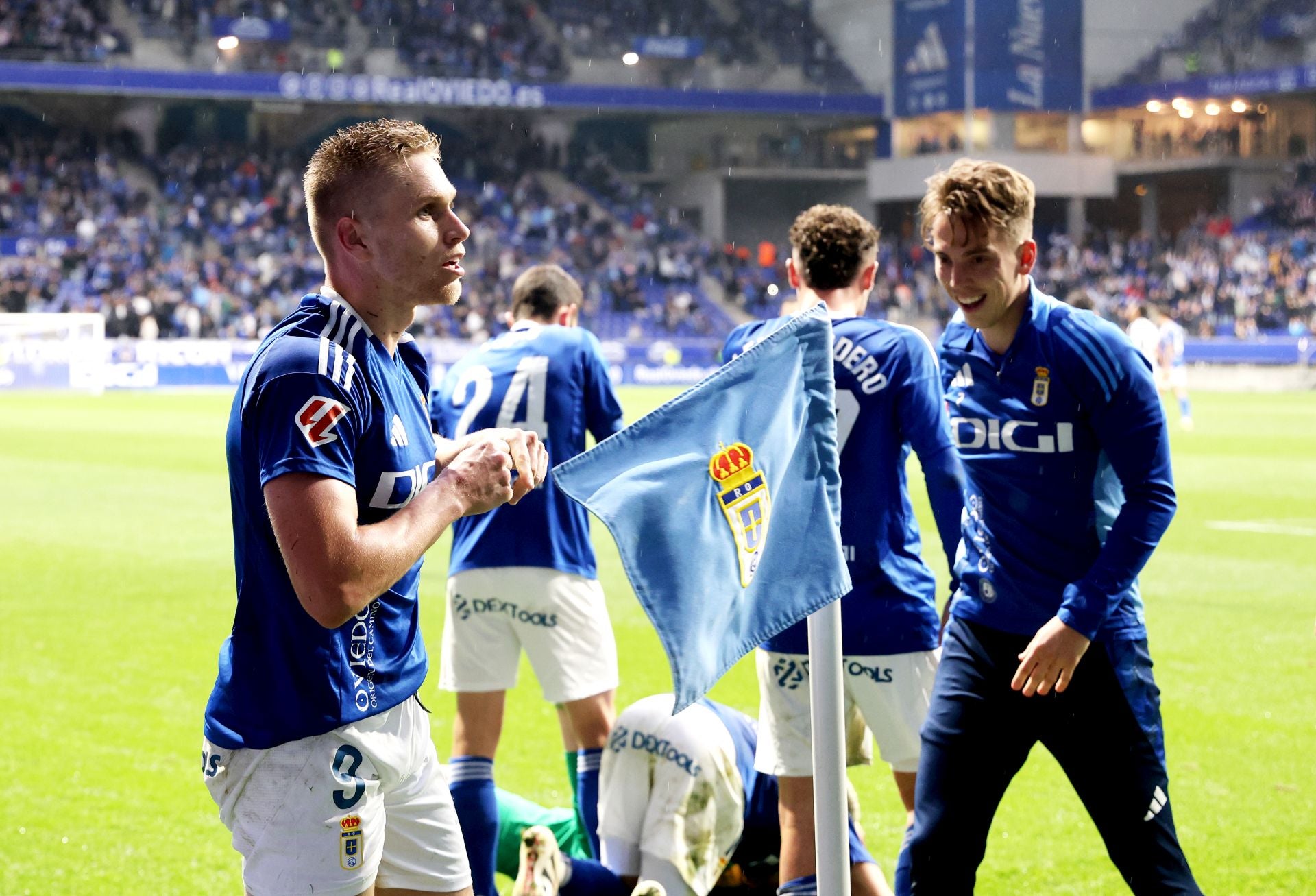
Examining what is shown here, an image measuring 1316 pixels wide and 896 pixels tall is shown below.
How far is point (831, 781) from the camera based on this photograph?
2482mm

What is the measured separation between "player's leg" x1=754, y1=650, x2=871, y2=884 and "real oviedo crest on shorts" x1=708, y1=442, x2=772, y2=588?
158cm

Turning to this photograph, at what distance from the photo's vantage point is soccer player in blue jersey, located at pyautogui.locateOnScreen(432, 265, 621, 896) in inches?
191

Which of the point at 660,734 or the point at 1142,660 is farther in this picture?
the point at 660,734

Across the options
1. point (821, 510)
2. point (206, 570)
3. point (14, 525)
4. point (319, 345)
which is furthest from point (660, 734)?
point (14, 525)

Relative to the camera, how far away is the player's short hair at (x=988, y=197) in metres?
3.29

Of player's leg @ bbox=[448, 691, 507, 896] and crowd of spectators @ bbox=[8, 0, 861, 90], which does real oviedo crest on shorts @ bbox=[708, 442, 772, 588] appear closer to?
player's leg @ bbox=[448, 691, 507, 896]

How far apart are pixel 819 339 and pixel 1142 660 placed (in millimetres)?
1318

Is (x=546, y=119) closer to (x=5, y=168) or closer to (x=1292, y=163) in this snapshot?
(x=5, y=168)

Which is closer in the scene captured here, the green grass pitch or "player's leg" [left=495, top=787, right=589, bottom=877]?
"player's leg" [left=495, top=787, right=589, bottom=877]

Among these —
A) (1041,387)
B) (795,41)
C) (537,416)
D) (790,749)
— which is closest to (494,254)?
(795,41)

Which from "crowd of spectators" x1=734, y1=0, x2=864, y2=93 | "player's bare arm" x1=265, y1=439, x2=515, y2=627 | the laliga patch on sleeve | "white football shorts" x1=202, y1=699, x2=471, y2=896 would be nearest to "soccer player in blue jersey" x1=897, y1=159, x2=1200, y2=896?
"white football shorts" x1=202, y1=699, x2=471, y2=896

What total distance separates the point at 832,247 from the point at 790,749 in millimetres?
1439

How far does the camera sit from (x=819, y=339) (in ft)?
8.20

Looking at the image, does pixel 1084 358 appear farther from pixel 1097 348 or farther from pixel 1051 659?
pixel 1051 659
